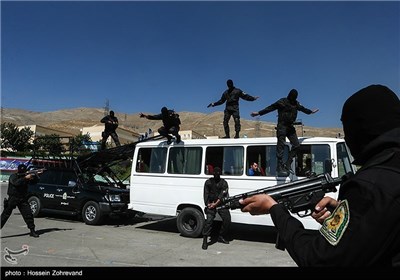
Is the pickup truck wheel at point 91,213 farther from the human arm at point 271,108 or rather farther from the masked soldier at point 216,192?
the human arm at point 271,108

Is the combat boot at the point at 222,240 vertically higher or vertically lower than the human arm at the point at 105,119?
lower

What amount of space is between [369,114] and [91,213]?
1065 cm

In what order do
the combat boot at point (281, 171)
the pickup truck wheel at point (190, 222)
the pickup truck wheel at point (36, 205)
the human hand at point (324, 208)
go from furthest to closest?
the pickup truck wheel at point (36, 205) < the pickup truck wheel at point (190, 222) < the combat boot at point (281, 171) < the human hand at point (324, 208)

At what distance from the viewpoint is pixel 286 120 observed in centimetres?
870

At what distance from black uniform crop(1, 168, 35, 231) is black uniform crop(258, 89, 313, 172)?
6463mm

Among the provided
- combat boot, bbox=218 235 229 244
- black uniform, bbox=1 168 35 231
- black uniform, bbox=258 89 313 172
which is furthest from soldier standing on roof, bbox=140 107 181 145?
black uniform, bbox=1 168 35 231

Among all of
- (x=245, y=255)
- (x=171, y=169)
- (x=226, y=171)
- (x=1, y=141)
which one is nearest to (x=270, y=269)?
(x=245, y=255)

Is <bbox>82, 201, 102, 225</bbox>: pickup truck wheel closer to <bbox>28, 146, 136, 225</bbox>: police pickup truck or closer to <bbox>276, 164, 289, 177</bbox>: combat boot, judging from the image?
<bbox>28, 146, 136, 225</bbox>: police pickup truck

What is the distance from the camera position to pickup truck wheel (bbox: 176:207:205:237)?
927cm

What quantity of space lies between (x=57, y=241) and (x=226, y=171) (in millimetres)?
4508

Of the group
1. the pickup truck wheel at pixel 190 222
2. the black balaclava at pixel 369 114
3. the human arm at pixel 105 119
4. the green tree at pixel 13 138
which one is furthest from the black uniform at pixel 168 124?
the green tree at pixel 13 138

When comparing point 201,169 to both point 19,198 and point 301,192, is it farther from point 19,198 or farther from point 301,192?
point 301,192

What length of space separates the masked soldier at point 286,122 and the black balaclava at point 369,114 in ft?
23.1

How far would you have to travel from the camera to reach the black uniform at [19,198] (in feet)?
29.4
